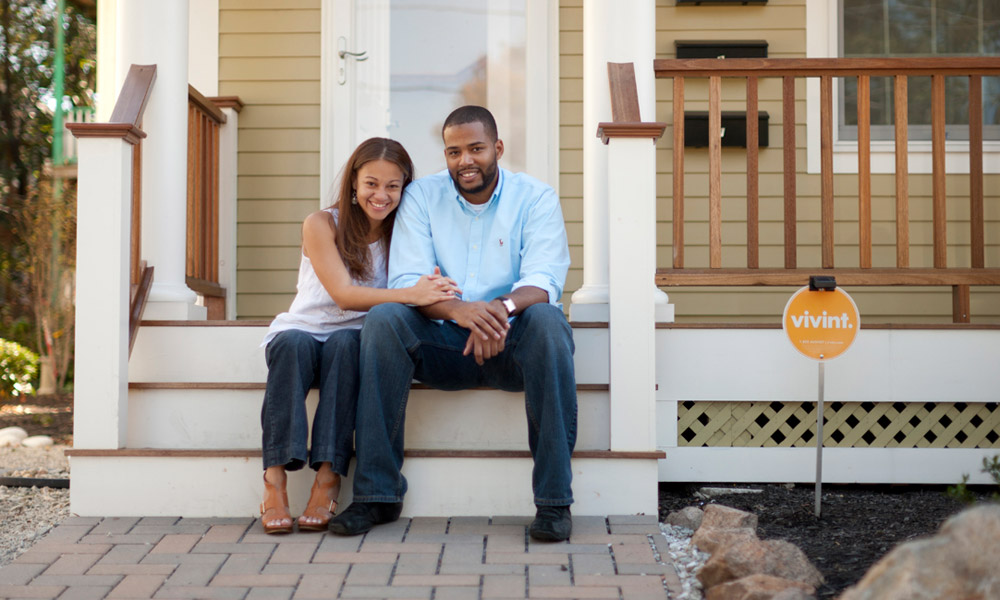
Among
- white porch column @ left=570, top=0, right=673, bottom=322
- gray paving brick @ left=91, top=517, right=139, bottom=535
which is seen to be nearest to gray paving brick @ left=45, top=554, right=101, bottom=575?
gray paving brick @ left=91, top=517, right=139, bottom=535

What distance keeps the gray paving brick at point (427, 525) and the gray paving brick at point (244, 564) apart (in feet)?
1.35

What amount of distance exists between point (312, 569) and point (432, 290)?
34.0 inches

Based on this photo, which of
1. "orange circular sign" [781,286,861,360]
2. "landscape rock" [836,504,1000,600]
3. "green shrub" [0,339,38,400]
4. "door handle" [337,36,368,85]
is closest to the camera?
"landscape rock" [836,504,1000,600]

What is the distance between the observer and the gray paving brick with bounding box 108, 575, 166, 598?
2.12m

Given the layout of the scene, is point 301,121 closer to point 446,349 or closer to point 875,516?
point 446,349

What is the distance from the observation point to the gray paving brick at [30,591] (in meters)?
2.13

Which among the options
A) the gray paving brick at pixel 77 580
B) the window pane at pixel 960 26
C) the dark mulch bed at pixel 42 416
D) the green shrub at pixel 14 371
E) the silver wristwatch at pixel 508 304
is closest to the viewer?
the gray paving brick at pixel 77 580

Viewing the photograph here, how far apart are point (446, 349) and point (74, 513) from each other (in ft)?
4.06

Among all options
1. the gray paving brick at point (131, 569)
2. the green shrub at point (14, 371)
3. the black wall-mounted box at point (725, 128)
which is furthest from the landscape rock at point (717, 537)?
the green shrub at point (14, 371)

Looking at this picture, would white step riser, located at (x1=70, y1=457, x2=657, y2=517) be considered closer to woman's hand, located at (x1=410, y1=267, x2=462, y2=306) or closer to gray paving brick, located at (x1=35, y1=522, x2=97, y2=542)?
gray paving brick, located at (x1=35, y1=522, x2=97, y2=542)

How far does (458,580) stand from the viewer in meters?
2.20

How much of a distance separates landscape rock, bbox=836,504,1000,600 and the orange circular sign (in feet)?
4.78

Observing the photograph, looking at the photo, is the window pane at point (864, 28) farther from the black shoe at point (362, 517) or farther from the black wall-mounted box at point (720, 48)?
the black shoe at point (362, 517)

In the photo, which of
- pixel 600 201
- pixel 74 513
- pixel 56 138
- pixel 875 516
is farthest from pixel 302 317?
pixel 56 138
